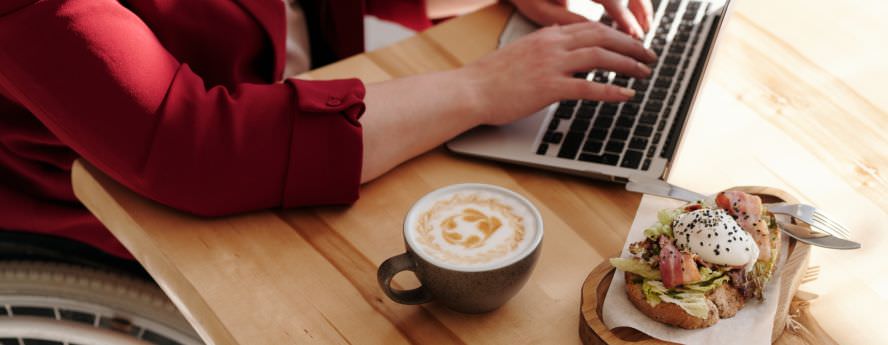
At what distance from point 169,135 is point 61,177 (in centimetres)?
29

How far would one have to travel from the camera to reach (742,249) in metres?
0.70

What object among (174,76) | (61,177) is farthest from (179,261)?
(61,177)

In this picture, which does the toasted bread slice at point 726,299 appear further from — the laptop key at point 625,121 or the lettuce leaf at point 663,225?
the laptop key at point 625,121

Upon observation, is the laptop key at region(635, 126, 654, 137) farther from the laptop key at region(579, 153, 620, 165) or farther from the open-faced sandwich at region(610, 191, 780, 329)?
the open-faced sandwich at region(610, 191, 780, 329)

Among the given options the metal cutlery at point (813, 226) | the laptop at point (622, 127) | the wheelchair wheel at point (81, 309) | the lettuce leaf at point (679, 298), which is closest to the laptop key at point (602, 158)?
the laptop at point (622, 127)

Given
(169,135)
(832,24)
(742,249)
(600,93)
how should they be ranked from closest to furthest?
(742,249) < (169,135) < (600,93) < (832,24)

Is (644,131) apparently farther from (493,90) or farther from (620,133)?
(493,90)

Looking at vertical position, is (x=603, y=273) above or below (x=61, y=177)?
above

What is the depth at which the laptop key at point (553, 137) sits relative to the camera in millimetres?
933

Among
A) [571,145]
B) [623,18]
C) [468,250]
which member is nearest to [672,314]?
[468,250]

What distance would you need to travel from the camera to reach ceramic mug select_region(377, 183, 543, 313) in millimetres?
696

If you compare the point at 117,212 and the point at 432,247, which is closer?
the point at 432,247

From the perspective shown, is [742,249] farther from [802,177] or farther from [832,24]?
[832,24]

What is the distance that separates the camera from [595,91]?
3.07ft
